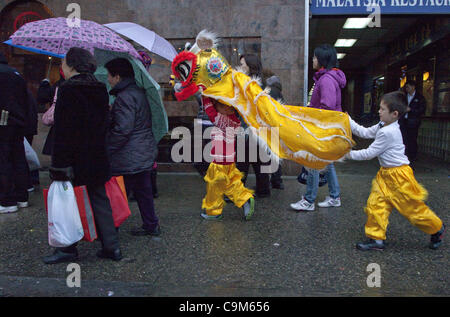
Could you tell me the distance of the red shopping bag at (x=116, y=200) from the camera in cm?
360

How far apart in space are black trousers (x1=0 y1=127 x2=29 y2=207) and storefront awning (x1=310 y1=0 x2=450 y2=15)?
5.44 m

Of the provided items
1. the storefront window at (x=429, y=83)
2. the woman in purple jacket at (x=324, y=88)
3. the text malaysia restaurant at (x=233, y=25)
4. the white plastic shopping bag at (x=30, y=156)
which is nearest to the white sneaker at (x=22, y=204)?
the white plastic shopping bag at (x=30, y=156)

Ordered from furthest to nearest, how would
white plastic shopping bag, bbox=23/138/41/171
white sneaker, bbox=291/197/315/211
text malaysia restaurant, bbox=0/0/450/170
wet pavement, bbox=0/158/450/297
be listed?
text malaysia restaurant, bbox=0/0/450/170 < white plastic shopping bag, bbox=23/138/41/171 < white sneaker, bbox=291/197/315/211 < wet pavement, bbox=0/158/450/297

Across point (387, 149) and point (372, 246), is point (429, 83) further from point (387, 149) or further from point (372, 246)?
point (372, 246)

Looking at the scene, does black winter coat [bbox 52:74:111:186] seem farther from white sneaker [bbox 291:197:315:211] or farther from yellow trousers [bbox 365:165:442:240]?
white sneaker [bbox 291:197:315:211]

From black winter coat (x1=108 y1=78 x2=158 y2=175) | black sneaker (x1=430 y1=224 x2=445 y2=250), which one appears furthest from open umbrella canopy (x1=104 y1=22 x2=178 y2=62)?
black sneaker (x1=430 y1=224 x2=445 y2=250)

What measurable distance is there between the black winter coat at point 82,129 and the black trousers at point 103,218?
0.12 m

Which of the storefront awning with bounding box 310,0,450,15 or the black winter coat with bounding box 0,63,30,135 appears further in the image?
the storefront awning with bounding box 310,0,450,15

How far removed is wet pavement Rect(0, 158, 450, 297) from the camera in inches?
117

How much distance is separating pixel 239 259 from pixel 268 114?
4.68 feet

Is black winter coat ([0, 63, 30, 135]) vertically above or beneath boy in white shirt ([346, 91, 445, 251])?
above

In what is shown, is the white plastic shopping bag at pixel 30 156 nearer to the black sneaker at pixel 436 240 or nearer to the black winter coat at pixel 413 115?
the black sneaker at pixel 436 240

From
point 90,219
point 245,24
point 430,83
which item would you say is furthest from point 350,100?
point 90,219

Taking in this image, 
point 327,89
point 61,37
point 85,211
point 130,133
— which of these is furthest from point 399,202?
point 61,37
